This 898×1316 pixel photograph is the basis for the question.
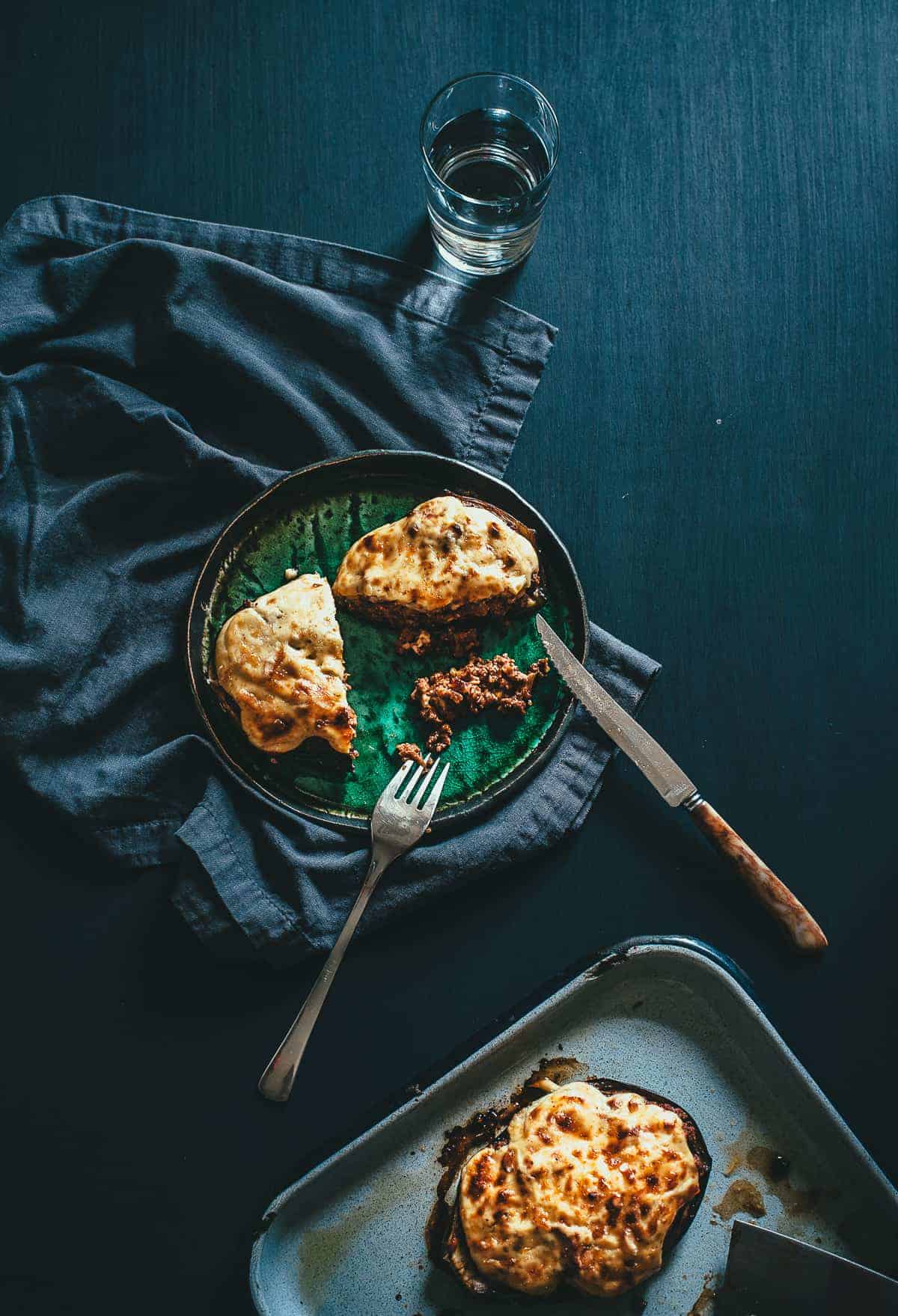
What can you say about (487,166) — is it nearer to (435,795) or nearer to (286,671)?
(286,671)

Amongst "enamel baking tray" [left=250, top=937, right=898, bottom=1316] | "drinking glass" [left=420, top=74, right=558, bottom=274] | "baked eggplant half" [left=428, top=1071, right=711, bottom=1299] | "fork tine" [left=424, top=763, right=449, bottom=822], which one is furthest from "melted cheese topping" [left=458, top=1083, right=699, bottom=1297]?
"drinking glass" [left=420, top=74, right=558, bottom=274]

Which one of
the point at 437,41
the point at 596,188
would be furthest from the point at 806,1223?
the point at 437,41

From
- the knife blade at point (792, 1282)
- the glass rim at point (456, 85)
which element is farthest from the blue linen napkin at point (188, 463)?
the knife blade at point (792, 1282)

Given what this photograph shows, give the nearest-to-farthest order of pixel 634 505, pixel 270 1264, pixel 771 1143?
pixel 270 1264
pixel 771 1143
pixel 634 505

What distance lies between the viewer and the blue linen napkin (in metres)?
2.82

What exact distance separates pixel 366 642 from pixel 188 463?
0.69 meters

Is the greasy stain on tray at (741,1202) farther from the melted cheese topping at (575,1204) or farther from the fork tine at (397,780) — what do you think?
the fork tine at (397,780)

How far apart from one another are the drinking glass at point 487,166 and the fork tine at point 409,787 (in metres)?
1.50

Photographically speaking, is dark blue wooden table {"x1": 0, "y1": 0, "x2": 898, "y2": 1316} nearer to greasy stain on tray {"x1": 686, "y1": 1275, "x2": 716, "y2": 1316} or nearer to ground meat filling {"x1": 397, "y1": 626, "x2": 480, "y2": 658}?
ground meat filling {"x1": 397, "y1": 626, "x2": 480, "y2": 658}

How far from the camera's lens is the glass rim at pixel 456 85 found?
290 centimetres

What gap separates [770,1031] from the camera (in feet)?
8.99

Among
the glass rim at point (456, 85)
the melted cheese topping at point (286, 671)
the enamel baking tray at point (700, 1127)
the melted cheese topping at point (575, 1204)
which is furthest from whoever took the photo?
the glass rim at point (456, 85)

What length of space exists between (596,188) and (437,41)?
0.66 meters

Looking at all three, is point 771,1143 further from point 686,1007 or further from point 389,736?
point 389,736
